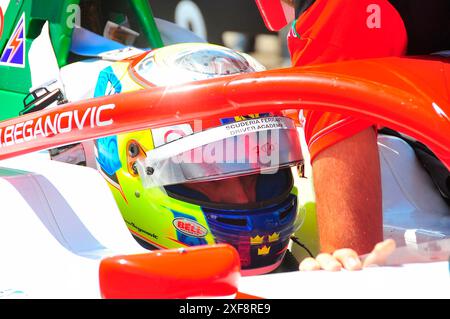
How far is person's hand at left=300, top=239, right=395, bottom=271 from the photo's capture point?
3.91 ft

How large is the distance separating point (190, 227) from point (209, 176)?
14cm

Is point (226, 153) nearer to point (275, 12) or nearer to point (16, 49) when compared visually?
point (275, 12)

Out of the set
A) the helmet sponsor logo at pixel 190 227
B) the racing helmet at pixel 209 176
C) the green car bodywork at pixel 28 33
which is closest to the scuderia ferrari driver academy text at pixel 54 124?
the racing helmet at pixel 209 176

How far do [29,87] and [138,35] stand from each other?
520mm

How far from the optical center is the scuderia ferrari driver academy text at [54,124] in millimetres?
1566

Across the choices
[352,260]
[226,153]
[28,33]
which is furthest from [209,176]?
[28,33]

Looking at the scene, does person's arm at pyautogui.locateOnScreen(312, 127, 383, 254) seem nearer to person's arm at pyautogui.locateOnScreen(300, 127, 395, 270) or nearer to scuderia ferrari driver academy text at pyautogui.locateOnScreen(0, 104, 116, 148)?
person's arm at pyautogui.locateOnScreen(300, 127, 395, 270)

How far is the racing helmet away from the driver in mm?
263

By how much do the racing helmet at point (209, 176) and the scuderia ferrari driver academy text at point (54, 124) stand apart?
249mm

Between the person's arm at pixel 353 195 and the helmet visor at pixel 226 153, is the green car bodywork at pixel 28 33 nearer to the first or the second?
the helmet visor at pixel 226 153

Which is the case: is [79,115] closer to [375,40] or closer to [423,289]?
[375,40]

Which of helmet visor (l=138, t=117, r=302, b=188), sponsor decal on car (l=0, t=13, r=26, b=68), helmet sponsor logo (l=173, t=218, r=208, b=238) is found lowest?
helmet sponsor logo (l=173, t=218, r=208, b=238)

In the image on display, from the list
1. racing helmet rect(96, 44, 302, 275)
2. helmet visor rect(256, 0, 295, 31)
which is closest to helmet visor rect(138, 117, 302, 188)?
racing helmet rect(96, 44, 302, 275)

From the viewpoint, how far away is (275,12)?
1827 millimetres
